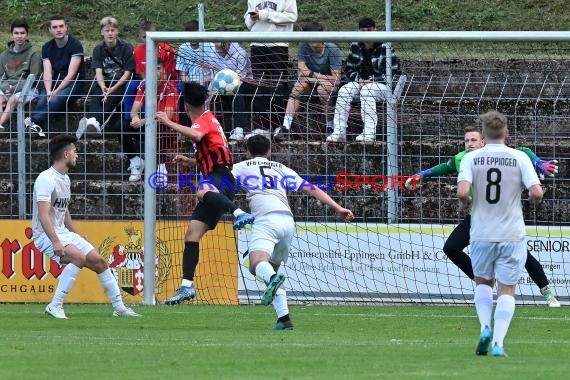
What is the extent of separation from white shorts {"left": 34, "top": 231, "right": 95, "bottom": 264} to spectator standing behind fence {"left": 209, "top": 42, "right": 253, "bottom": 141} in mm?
4407

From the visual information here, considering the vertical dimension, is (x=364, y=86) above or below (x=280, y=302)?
above

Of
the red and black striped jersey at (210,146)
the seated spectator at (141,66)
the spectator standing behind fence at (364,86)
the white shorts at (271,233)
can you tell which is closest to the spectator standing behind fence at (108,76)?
the seated spectator at (141,66)

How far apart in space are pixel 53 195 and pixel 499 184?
18.3 feet

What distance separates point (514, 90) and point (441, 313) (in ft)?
17.0

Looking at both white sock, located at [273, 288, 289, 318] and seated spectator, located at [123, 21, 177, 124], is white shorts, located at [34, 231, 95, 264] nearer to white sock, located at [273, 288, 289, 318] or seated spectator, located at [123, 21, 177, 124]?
white sock, located at [273, 288, 289, 318]

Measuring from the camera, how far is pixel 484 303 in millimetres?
10266

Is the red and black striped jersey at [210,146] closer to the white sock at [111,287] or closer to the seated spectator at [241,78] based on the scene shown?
the white sock at [111,287]

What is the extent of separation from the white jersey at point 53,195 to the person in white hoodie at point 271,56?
430 centimetres

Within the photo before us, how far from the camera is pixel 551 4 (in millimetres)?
25188

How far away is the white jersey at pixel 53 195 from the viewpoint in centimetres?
1394

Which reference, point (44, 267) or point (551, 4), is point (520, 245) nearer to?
point (44, 267)

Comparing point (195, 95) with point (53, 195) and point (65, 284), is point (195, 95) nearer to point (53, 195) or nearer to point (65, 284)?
point (53, 195)

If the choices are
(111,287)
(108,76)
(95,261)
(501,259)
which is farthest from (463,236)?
(108,76)

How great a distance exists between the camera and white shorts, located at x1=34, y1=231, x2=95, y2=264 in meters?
14.1
